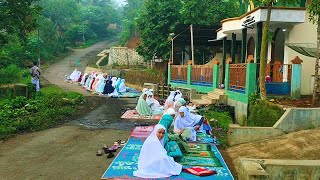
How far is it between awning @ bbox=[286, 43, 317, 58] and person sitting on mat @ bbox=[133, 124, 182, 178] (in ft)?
25.7

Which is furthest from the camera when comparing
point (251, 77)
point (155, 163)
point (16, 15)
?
point (16, 15)

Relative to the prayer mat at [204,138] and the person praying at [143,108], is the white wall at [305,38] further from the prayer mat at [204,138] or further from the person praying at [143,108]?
the person praying at [143,108]

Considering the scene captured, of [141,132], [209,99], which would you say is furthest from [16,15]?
[209,99]

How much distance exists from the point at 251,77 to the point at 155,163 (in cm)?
669

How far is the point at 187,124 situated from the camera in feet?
31.8

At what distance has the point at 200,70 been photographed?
61.4ft

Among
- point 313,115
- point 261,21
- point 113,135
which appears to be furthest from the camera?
point 261,21

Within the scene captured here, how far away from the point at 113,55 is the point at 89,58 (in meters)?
4.61

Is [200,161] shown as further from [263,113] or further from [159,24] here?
[159,24]

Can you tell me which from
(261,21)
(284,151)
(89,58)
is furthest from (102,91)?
(89,58)

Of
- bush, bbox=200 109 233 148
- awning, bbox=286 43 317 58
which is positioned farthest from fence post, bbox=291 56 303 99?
bush, bbox=200 109 233 148

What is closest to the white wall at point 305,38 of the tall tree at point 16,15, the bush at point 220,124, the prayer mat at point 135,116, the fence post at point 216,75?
the bush at point 220,124

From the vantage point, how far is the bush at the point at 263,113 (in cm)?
1020

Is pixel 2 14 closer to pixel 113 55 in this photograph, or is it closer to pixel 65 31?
pixel 113 55
